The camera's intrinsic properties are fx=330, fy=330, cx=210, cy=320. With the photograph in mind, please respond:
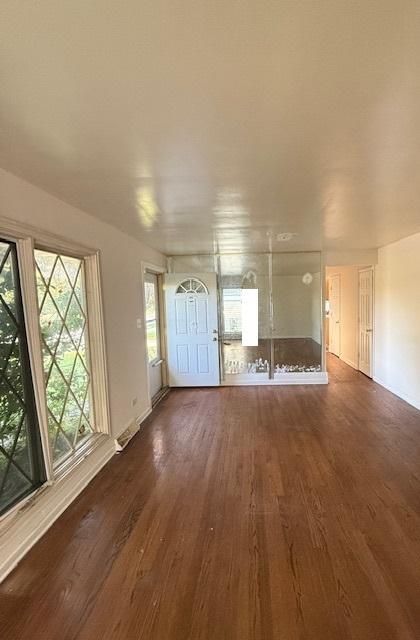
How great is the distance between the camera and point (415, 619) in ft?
4.99

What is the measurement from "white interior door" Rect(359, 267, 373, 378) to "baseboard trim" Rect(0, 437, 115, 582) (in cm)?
493

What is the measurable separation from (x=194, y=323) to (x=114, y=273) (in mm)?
2253

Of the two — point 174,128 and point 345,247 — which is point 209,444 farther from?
point 345,247

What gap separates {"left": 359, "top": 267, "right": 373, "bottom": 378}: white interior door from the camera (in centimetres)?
579

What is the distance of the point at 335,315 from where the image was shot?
7.77 metres

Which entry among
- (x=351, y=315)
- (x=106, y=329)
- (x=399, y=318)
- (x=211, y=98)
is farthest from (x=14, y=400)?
(x=351, y=315)

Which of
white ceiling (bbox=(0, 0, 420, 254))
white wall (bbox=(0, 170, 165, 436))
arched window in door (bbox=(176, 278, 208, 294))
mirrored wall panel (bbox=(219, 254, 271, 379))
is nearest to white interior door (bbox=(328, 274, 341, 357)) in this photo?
mirrored wall panel (bbox=(219, 254, 271, 379))

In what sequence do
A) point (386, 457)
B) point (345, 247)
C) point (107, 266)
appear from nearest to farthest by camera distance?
point (386, 457)
point (107, 266)
point (345, 247)

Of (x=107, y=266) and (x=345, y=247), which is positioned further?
(x=345, y=247)

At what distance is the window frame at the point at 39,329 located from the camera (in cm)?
211

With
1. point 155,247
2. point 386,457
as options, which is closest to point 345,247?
point 155,247

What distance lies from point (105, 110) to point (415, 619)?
2628 mm

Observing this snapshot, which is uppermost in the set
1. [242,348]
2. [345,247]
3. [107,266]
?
[345,247]

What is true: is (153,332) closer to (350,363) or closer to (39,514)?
(39,514)
